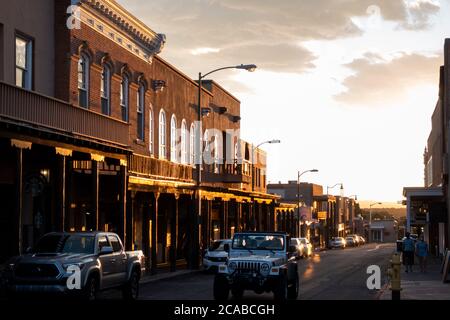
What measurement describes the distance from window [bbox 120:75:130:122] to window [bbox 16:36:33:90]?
862 cm

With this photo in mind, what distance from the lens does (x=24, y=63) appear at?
2859 cm

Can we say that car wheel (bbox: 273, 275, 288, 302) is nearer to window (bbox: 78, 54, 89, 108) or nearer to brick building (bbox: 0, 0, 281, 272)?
brick building (bbox: 0, 0, 281, 272)

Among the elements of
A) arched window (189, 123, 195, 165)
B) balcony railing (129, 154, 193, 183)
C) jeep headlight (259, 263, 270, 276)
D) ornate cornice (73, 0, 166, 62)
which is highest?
ornate cornice (73, 0, 166, 62)

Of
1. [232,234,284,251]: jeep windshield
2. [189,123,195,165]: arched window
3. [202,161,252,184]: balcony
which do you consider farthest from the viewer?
[202,161,252,184]: balcony

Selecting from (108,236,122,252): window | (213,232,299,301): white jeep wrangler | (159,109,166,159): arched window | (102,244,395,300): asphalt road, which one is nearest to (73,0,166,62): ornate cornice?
(159,109,166,159): arched window

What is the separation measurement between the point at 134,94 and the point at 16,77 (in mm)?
10948

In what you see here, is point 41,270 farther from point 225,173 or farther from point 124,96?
point 225,173

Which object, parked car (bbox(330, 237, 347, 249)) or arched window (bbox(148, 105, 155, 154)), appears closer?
arched window (bbox(148, 105, 155, 154))

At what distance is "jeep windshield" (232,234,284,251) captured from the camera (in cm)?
2278

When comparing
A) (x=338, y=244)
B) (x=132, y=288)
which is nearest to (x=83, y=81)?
(x=132, y=288)

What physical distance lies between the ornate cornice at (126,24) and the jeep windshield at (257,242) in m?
13.3

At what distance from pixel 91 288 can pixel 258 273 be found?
4452 millimetres

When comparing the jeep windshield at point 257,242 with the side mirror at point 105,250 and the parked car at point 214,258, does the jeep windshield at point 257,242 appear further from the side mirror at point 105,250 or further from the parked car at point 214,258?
the parked car at point 214,258

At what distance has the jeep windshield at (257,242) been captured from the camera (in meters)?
22.8
